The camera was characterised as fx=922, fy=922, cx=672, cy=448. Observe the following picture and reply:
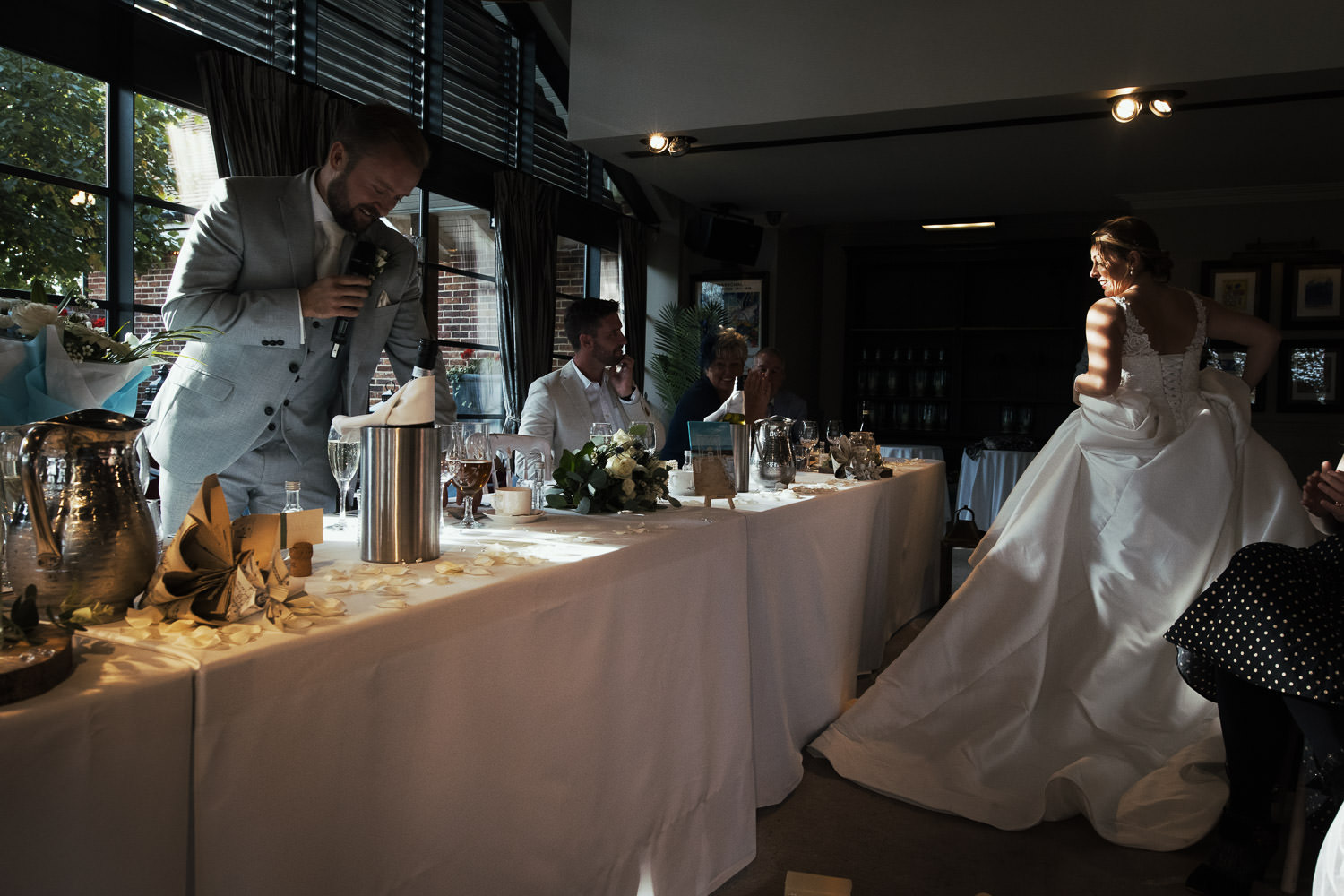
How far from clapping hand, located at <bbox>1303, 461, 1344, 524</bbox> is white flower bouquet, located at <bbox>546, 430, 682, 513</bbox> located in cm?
149

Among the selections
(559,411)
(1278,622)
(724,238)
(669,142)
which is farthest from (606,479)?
(724,238)

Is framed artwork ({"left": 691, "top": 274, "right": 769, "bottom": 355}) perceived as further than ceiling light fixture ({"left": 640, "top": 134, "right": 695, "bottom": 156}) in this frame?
Yes

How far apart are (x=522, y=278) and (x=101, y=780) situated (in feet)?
20.0

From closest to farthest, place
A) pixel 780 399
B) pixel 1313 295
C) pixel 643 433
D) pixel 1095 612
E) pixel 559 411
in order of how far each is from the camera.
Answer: pixel 643 433
pixel 1095 612
pixel 559 411
pixel 780 399
pixel 1313 295

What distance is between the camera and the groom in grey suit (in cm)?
201

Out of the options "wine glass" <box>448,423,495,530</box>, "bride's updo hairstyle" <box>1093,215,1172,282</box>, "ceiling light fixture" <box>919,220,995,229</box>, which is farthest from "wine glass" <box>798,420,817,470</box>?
"ceiling light fixture" <box>919,220,995,229</box>

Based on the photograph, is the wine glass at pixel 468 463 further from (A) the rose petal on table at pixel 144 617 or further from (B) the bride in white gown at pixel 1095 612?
(B) the bride in white gown at pixel 1095 612

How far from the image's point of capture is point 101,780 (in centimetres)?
85

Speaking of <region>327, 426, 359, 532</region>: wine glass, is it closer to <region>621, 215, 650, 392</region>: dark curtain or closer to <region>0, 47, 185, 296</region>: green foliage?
<region>0, 47, 185, 296</region>: green foliage

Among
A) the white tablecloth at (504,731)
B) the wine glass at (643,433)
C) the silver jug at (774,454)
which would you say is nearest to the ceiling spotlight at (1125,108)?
the silver jug at (774,454)

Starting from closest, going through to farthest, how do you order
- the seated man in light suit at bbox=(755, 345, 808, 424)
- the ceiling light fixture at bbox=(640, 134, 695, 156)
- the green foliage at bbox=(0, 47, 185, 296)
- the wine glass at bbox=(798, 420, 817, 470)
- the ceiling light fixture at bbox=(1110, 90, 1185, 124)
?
the green foliage at bbox=(0, 47, 185, 296), the wine glass at bbox=(798, 420, 817, 470), the ceiling light fixture at bbox=(1110, 90, 1185, 124), the seated man in light suit at bbox=(755, 345, 808, 424), the ceiling light fixture at bbox=(640, 134, 695, 156)

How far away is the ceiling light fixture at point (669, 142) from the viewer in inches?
241

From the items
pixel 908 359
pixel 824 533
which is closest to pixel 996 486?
pixel 908 359

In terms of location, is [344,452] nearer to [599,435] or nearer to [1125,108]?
[599,435]
